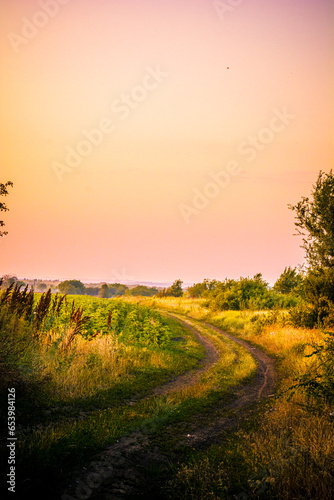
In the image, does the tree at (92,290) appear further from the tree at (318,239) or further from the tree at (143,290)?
the tree at (318,239)

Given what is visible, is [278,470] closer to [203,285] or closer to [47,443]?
[47,443]

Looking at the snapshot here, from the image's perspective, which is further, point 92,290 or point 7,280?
point 92,290

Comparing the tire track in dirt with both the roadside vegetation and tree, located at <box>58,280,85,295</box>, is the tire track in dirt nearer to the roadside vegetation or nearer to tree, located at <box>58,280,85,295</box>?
the roadside vegetation

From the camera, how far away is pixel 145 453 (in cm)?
533

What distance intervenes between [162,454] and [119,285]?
107 m

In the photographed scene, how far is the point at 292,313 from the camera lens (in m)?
18.5

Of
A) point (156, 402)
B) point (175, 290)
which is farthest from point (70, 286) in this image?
point (156, 402)

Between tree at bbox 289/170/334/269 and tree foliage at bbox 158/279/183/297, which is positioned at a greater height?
tree at bbox 289/170/334/269

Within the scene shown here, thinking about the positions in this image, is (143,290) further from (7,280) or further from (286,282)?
(7,280)

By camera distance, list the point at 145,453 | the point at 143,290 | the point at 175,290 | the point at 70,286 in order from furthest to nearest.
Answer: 1. the point at 143,290
2. the point at 70,286
3. the point at 175,290
4. the point at 145,453

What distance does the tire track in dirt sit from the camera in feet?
13.5

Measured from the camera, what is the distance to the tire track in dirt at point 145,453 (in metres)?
4.13

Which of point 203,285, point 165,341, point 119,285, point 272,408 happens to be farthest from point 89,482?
point 119,285

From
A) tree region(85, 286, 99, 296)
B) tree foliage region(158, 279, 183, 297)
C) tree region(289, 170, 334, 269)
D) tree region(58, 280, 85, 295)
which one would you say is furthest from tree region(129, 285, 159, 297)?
tree region(289, 170, 334, 269)
